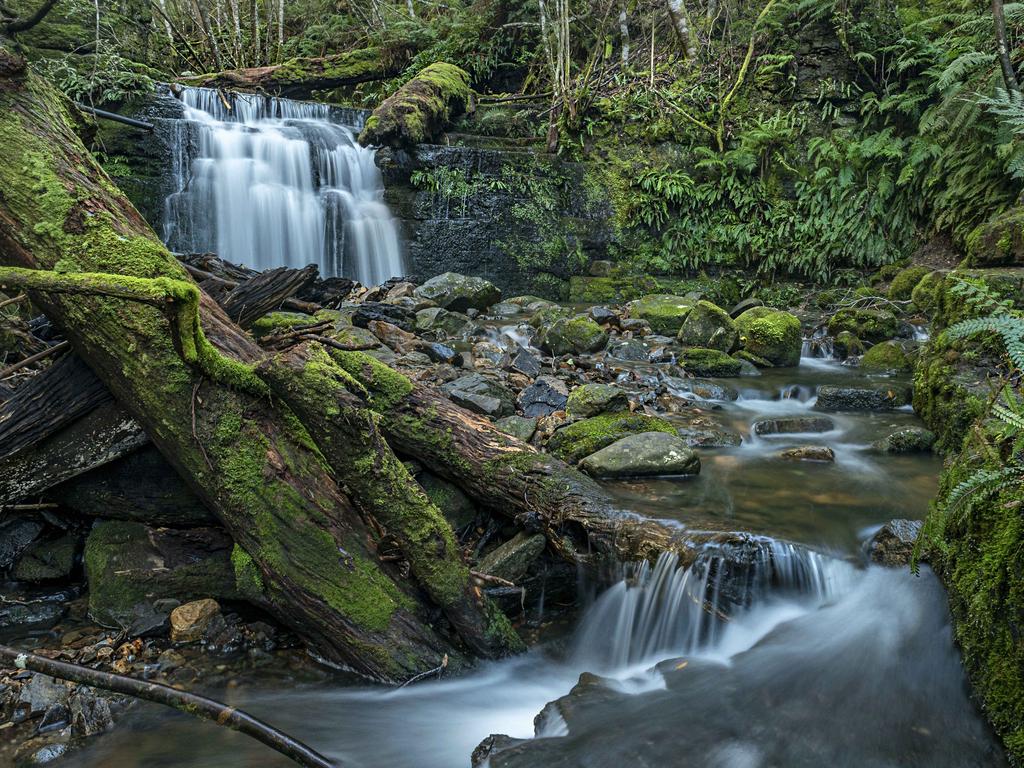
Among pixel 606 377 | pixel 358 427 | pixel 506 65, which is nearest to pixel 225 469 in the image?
pixel 358 427

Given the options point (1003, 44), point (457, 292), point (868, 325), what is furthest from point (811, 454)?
point (1003, 44)

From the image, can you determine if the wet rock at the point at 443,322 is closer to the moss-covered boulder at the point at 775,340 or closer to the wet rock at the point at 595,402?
the wet rock at the point at 595,402

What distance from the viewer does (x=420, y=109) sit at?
44.3 feet

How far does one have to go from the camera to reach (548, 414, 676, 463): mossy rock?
18.6 feet

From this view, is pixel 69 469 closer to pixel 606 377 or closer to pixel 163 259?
pixel 163 259

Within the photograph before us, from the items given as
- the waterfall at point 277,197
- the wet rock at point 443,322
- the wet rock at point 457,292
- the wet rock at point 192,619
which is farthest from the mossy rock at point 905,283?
the wet rock at point 192,619

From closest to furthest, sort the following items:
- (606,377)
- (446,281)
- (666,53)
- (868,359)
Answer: (606,377) < (868,359) < (446,281) < (666,53)

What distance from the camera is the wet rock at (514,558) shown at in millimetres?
3820

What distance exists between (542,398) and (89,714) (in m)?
4.63

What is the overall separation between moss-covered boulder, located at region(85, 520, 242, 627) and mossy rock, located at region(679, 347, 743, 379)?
6622mm

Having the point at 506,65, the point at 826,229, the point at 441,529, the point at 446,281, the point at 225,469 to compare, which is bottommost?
the point at 441,529

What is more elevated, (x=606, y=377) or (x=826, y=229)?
(x=826, y=229)

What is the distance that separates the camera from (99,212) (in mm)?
3494

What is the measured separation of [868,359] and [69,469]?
969cm
